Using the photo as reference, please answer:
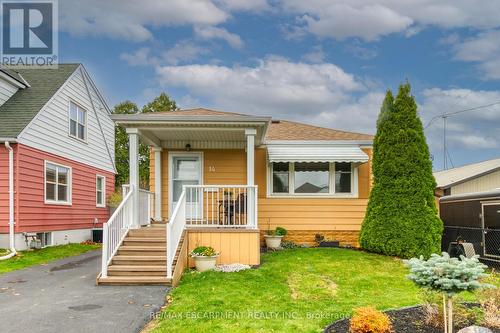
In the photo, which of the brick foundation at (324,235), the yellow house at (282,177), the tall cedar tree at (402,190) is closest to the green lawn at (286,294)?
the tall cedar tree at (402,190)

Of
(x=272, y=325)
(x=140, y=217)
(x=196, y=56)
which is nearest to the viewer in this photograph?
(x=272, y=325)

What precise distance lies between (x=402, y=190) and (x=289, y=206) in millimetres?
3357

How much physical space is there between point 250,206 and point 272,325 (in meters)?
4.84

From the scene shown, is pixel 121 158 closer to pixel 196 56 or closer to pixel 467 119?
pixel 196 56

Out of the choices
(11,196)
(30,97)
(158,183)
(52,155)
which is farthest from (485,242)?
(30,97)

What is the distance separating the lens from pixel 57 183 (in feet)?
49.0

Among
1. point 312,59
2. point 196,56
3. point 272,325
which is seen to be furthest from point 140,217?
point 312,59

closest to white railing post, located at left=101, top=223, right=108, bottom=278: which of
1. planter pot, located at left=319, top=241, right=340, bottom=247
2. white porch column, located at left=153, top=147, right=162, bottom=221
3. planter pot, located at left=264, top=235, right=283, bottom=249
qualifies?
white porch column, located at left=153, top=147, right=162, bottom=221

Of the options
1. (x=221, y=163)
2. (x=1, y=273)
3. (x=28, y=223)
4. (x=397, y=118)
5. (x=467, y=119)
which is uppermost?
(x=467, y=119)

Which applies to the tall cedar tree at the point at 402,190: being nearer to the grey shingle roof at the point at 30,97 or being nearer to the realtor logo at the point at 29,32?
the grey shingle roof at the point at 30,97

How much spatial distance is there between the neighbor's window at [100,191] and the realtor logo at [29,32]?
5.43 m

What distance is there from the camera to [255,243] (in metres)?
9.52

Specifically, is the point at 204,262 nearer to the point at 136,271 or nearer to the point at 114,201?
the point at 136,271

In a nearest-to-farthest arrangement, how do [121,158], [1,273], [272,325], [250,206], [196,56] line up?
[272,325] < [1,273] < [250,206] < [196,56] < [121,158]
